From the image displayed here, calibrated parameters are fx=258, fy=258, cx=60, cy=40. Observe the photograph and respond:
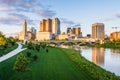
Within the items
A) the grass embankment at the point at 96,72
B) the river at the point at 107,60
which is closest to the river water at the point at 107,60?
the river at the point at 107,60

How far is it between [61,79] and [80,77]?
10.9 ft

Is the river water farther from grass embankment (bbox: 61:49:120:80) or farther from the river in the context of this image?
grass embankment (bbox: 61:49:120:80)

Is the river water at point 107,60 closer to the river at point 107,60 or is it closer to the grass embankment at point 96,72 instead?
the river at point 107,60

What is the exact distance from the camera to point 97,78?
3141 cm

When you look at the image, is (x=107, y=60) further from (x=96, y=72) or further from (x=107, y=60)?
(x=96, y=72)

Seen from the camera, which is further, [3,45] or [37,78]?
[3,45]

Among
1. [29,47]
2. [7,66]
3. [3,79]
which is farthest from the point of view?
[29,47]

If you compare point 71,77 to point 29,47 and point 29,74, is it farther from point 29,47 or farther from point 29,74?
point 29,47

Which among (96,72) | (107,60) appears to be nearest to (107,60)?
(107,60)

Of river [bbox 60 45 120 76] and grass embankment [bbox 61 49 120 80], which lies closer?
grass embankment [bbox 61 49 120 80]

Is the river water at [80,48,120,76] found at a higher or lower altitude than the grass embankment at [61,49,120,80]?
lower

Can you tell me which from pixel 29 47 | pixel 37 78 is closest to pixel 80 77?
pixel 37 78

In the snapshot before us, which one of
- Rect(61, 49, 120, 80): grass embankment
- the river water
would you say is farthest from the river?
Rect(61, 49, 120, 80): grass embankment

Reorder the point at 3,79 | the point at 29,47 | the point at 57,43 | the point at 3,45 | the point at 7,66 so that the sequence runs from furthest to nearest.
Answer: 1. the point at 57,43
2. the point at 29,47
3. the point at 3,45
4. the point at 7,66
5. the point at 3,79
